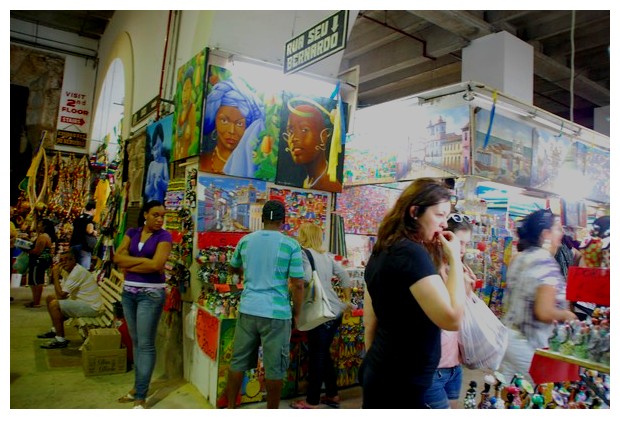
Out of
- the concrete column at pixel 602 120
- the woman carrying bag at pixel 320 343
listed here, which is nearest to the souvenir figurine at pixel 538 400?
the concrete column at pixel 602 120

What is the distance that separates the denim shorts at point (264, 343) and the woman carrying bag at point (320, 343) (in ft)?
1.80

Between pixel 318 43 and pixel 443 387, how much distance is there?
2.20 metres

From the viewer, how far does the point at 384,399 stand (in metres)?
1.63

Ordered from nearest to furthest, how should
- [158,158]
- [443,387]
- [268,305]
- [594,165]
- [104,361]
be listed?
[443,387], [268,305], [594,165], [104,361], [158,158]

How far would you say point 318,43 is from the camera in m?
2.97

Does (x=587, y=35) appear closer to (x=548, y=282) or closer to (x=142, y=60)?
(x=548, y=282)

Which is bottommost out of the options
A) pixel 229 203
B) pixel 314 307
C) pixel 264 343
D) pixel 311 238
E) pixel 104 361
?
pixel 104 361

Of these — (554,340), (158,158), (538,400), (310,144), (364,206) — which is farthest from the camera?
(364,206)

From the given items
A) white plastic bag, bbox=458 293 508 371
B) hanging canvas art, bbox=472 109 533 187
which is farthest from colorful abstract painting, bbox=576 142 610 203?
white plastic bag, bbox=458 293 508 371

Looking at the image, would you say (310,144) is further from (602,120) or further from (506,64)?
(602,120)

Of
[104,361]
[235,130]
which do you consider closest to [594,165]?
[235,130]

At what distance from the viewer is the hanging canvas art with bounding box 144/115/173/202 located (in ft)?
15.0

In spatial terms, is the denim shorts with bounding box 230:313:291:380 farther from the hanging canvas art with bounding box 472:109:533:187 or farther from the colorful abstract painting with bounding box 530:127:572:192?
the colorful abstract painting with bounding box 530:127:572:192

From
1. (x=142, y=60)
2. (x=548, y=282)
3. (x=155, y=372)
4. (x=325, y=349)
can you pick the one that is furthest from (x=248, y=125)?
(x=142, y=60)
